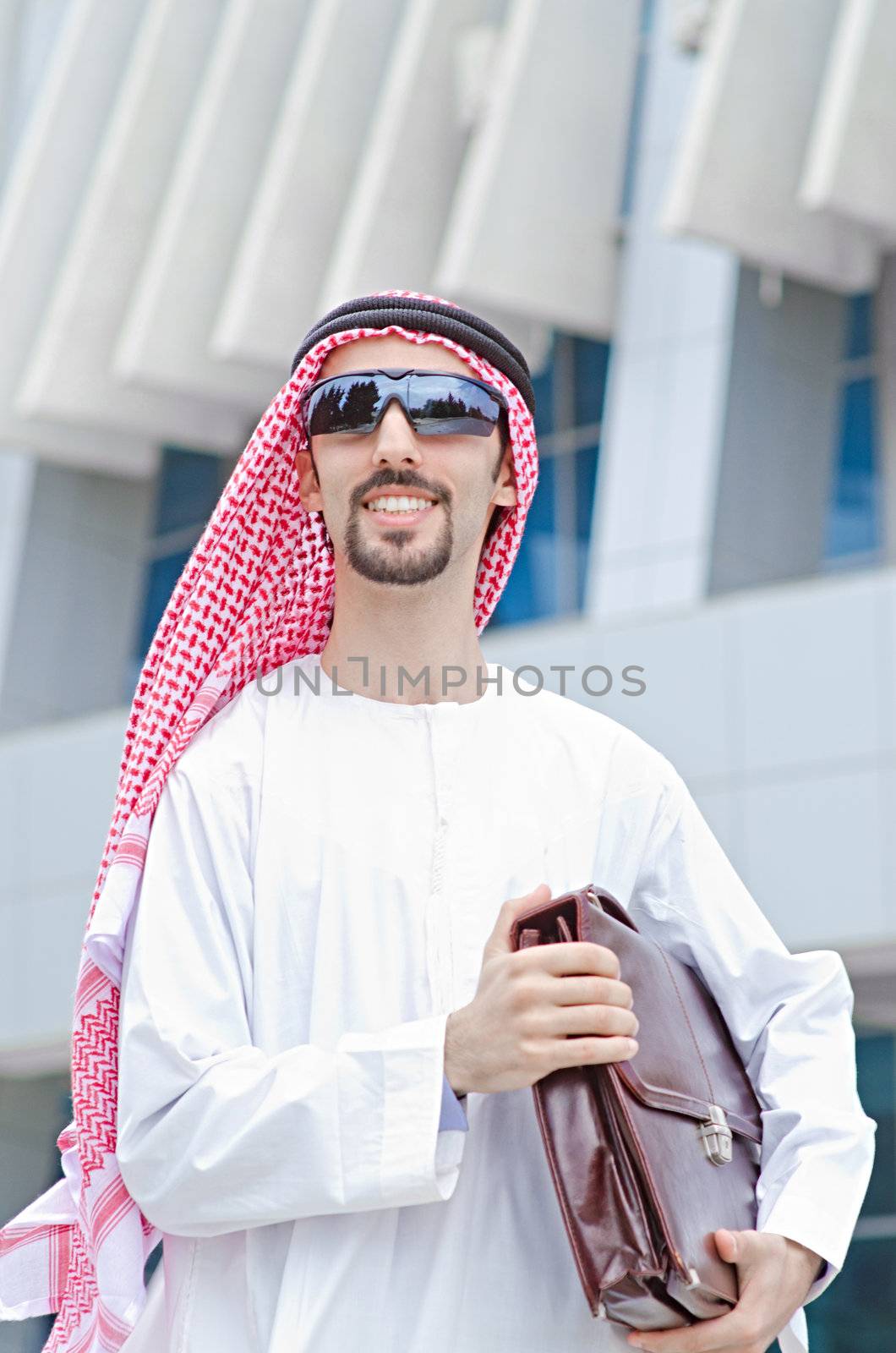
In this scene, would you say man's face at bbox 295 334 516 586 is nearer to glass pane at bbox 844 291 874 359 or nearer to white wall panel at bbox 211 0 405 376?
glass pane at bbox 844 291 874 359

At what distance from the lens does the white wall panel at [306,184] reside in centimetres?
1088

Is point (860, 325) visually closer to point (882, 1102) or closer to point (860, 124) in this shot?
point (860, 124)

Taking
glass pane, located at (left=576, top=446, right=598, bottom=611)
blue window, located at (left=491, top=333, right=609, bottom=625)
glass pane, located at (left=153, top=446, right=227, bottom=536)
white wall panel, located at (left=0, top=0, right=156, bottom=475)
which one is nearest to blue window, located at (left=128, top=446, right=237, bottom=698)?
glass pane, located at (left=153, top=446, right=227, bottom=536)

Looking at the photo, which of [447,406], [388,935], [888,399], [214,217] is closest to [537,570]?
[888,399]

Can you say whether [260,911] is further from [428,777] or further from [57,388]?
[57,388]

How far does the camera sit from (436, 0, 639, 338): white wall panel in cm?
1012

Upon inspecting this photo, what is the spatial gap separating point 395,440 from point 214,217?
9779 mm

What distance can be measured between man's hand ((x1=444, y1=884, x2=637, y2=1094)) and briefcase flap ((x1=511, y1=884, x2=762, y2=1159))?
5 centimetres

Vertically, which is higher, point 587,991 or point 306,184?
point 306,184

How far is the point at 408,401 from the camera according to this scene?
2.30 m

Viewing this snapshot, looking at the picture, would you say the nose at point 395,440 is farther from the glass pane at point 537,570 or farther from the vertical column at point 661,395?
the glass pane at point 537,570

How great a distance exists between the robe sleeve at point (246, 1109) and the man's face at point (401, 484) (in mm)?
508

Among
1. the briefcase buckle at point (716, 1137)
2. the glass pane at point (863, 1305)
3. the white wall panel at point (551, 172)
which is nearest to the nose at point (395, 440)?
the briefcase buckle at point (716, 1137)

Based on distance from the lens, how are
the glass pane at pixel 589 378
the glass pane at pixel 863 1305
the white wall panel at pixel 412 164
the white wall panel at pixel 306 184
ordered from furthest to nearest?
the glass pane at pixel 589 378
the white wall panel at pixel 306 184
the white wall panel at pixel 412 164
the glass pane at pixel 863 1305
